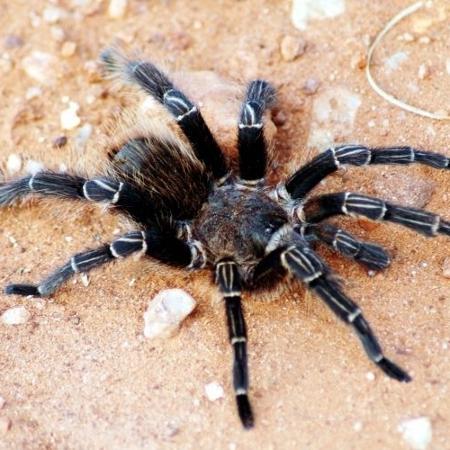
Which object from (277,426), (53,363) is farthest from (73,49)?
(277,426)

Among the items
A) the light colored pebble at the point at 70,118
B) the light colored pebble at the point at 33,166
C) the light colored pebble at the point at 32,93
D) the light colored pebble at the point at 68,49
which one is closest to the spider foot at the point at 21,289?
the light colored pebble at the point at 33,166

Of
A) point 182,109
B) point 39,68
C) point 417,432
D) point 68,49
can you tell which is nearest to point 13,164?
point 39,68

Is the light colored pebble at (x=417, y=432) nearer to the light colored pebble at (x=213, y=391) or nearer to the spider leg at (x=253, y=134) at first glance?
the light colored pebble at (x=213, y=391)

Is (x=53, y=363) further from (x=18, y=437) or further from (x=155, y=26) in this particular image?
(x=155, y=26)

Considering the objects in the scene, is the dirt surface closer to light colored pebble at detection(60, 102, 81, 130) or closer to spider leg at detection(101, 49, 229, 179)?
light colored pebble at detection(60, 102, 81, 130)

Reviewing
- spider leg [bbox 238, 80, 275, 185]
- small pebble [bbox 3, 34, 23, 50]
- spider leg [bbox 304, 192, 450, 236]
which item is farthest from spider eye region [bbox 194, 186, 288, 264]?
small pebble [bbox 3, 34, 23, 50]

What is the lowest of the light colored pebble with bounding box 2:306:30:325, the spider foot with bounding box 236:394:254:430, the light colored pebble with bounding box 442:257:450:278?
the light colored pebble with bounding box 2:306:30:325
